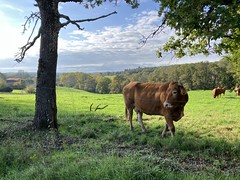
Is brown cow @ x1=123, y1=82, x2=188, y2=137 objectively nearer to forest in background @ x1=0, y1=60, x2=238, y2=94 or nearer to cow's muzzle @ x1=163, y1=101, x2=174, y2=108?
cow's muzzle @ x1=163, y1=101, x2=174, y2=108

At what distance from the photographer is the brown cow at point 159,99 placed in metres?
10.5

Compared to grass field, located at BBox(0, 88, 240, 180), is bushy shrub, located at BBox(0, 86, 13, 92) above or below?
below

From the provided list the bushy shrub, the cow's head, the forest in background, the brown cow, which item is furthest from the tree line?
the cow's head

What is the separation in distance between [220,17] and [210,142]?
12.8 ft

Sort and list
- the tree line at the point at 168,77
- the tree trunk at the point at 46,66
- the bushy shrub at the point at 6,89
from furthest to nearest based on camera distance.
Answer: the bushy shrub at the point at 6,89, the tree line at the point at 168,77, the tree trunk at the point at 46,66

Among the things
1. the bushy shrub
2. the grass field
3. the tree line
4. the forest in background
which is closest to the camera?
the grass field

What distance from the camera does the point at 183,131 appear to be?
12.3 meters

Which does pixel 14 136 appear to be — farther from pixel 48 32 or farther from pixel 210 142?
pixel 210 142

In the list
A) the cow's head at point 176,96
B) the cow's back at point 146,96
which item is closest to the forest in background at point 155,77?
the cow's back at point 146,96

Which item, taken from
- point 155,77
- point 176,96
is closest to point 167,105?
point 176,96

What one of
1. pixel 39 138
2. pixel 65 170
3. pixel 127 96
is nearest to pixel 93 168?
pixel 65 170

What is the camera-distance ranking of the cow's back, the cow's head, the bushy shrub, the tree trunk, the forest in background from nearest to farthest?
the cow's head → the tree trunk → the cow's back → the forest in background → the bushy shrub

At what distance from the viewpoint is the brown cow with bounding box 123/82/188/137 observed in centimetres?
1046

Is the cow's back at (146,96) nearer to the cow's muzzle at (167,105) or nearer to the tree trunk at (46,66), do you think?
the cow's muzzle at (167,105)
